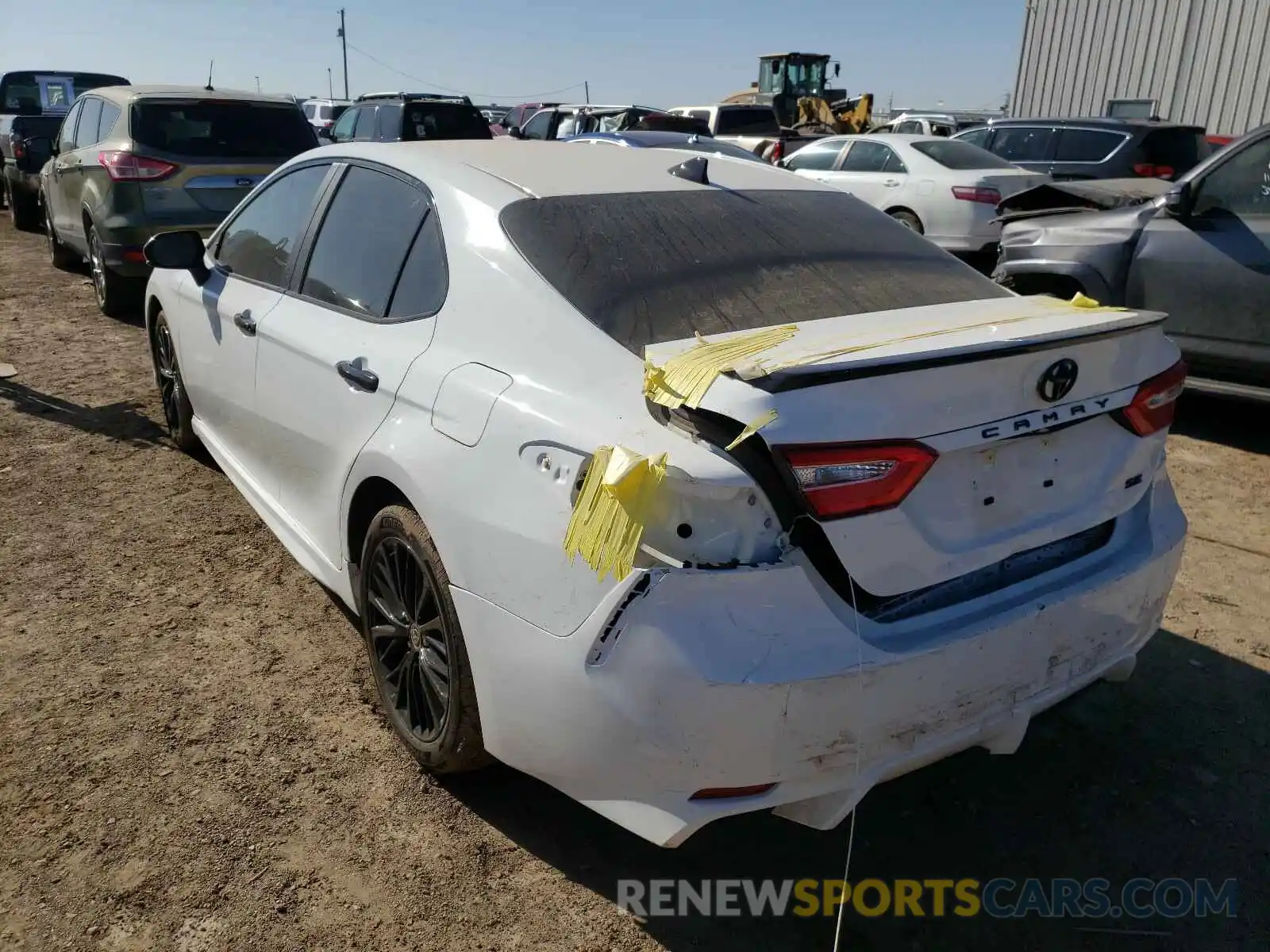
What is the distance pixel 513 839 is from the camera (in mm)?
2600

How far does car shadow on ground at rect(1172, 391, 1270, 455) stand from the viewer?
5.74m

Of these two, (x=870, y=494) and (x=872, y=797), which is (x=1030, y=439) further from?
(x=872, y=797)

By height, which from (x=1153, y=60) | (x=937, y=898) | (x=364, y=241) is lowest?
(x=937, y=898)

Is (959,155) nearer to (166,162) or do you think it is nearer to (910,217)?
(910,217)

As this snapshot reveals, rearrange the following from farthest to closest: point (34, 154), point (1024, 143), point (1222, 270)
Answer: point (1024, 143), point (34, 154), point (1222, 270)

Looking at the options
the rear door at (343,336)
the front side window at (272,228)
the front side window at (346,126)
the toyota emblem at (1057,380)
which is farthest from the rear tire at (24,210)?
the toyota emblem at (1057,380)

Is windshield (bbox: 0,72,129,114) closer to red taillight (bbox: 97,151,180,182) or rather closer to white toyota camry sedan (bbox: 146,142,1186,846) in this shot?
red taillight (bbox: 97,151,180,182)

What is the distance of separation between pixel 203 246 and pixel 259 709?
2.09 metres

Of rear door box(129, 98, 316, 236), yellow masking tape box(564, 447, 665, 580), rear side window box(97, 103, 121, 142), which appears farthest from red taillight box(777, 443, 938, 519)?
rear side window box(97, 103, 121, 142)

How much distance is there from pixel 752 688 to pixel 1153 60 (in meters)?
22.6

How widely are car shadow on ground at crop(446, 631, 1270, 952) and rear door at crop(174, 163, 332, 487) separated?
1.77 m

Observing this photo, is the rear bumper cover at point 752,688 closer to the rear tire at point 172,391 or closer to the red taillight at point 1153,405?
the red taillight at point 1153,405

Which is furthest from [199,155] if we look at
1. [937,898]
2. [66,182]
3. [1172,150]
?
[1172,150]

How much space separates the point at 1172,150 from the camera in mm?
11352
